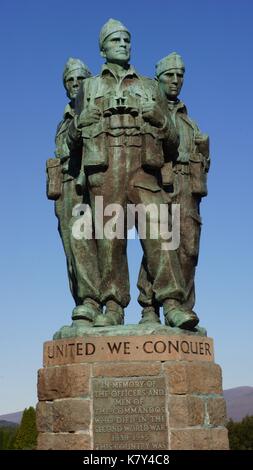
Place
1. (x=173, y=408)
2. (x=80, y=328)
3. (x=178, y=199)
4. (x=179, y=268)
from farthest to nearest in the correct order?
(x=178, y=199) < (x=179, y=268) < (x=80, y=328) < (x=173, y=408)

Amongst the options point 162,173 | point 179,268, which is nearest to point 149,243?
point 179,268

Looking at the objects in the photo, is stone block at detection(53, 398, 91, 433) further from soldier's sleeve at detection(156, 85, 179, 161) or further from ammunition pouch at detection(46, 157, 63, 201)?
soldier's sleeve at detection(156, 85, 179, 161)

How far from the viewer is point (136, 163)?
30.1 ft

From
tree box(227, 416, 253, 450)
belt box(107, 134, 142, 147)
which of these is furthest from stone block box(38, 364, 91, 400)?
tree box(227, 416, 253, 450)

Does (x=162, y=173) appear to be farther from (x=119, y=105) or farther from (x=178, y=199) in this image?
(x=119, y=105)

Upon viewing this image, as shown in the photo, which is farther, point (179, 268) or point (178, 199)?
point (178, 199)

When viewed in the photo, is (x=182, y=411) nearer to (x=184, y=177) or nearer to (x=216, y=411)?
(x=216, y=411)

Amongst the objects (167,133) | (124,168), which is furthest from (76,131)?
(167,133)

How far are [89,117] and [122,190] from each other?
100cm

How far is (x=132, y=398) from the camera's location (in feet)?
26.8

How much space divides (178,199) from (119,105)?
161 cm

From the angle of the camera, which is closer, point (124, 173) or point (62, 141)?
point (124, 173)

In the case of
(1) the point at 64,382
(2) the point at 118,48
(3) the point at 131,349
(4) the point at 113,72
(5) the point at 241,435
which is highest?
(5) the point at 241,435
